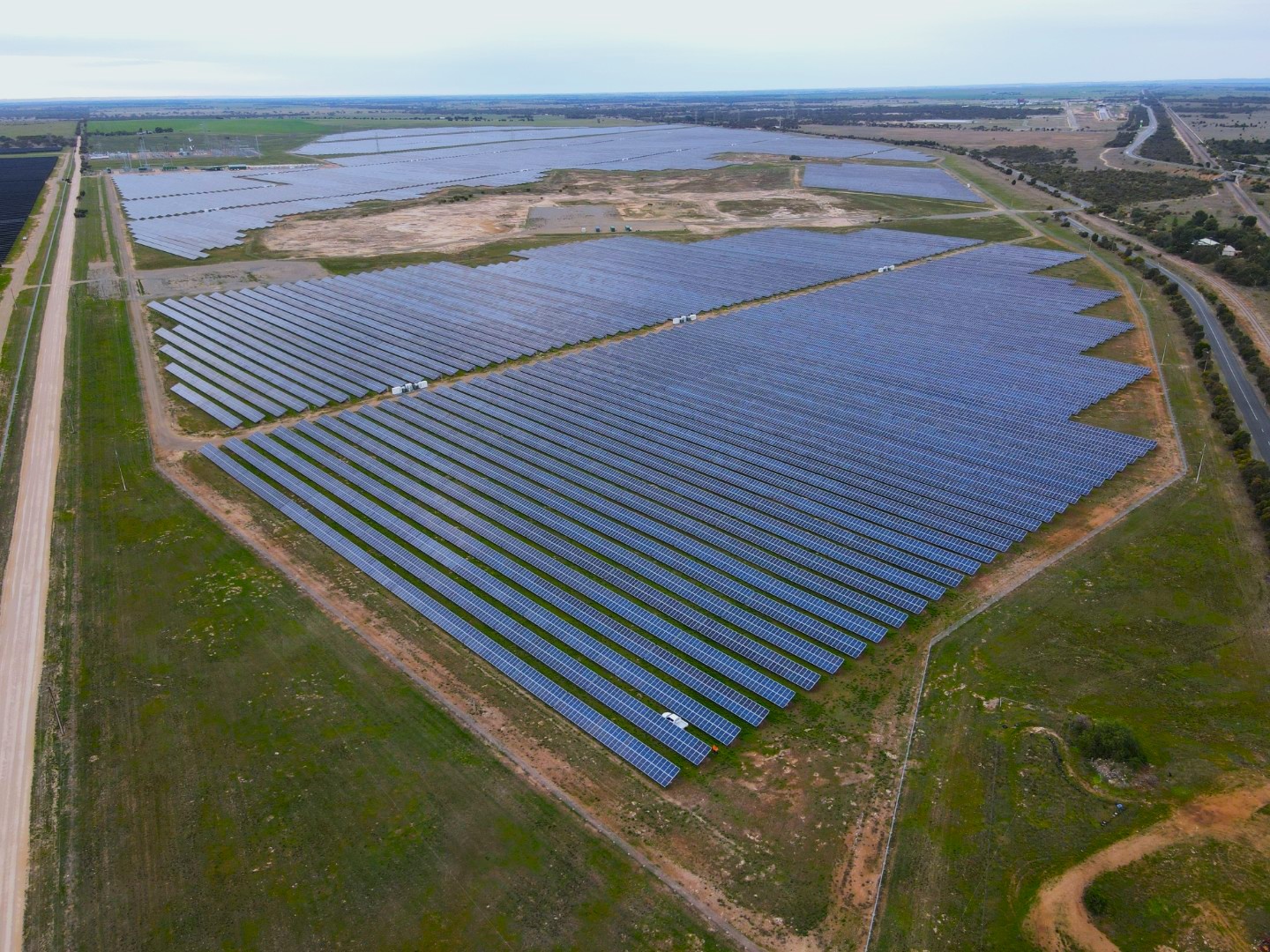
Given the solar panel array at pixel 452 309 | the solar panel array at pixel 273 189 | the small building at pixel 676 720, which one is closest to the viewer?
the small building at pixel 676 720

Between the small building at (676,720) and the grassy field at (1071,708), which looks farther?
the small building at (676,720)

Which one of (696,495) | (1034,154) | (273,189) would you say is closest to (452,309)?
(696,495)

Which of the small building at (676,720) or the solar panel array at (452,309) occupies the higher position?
the solar panel array at (452,309)

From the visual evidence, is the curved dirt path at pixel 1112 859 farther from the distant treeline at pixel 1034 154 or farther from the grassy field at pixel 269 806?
the distant treeline at pixel 1034 154

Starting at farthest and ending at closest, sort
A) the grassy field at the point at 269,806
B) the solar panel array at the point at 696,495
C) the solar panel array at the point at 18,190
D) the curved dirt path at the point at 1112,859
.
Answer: the solar panel array at the point at 18,190
the solar panel array at the point at 696,495
the grassy field at the point at 269,806
the curved dirt path at the point at 1112,859

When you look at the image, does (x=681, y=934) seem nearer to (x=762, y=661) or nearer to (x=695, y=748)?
(x=695, y=748)

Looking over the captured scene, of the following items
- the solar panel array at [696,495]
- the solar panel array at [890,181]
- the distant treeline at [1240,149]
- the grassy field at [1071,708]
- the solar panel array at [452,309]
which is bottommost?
the grassy field at [1071,708]

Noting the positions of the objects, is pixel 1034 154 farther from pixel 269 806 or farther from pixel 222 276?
pixel 269 806

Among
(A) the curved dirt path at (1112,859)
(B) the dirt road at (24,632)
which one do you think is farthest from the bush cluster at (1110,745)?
(B) the dirt road at (24,632)
